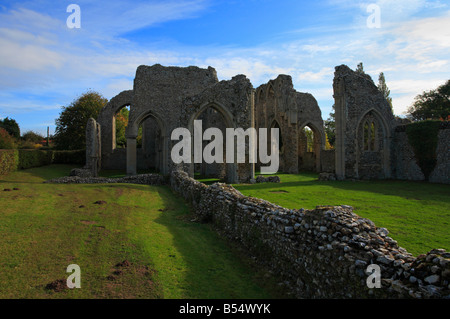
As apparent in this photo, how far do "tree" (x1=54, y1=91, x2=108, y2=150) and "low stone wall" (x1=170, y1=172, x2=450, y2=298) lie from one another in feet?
135

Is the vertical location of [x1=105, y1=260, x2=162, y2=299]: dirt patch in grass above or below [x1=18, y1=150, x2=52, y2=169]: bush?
below

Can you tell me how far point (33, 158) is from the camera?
29.0 metres

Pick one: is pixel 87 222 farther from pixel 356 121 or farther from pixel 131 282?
pixel 356 121

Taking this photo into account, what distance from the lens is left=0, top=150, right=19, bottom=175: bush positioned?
2287cm

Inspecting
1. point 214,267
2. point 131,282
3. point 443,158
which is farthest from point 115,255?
point 443,158

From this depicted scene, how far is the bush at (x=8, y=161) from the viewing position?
75.0 ft

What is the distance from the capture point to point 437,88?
4403 cm

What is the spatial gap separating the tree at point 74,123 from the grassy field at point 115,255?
111ft

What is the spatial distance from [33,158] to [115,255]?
2715 cm

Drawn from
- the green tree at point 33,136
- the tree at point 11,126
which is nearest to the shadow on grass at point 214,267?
the tree at point 11,126

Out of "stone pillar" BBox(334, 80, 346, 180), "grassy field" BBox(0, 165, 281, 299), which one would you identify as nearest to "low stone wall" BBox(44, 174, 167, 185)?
"grassy field" BBox(0, 165, 281, 299)

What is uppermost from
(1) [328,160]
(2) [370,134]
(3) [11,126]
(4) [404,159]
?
(3) [11,126]

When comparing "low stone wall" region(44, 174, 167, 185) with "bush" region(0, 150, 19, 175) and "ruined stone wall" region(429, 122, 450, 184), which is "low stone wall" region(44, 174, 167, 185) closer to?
"bush" region(0, 150, 19, 175)
